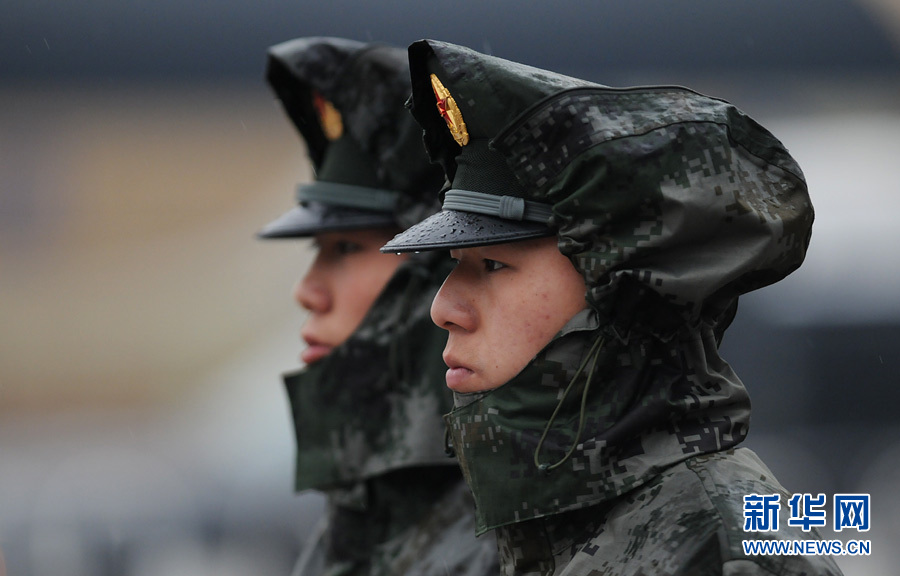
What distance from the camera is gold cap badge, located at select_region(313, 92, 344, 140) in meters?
3.45

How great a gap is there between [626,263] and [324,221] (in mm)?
1631

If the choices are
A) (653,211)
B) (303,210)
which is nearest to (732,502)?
(653,211)

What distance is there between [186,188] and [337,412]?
30.4 feet

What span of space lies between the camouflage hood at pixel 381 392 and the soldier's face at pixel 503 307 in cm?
106

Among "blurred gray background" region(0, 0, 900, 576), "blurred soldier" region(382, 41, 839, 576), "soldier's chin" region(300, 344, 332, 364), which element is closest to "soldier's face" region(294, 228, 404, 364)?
"soldier's chin" region(300, 344, 332, 364)

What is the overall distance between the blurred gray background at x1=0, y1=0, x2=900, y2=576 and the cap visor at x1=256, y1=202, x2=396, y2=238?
16.1ft

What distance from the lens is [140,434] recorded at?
1010 centimetres

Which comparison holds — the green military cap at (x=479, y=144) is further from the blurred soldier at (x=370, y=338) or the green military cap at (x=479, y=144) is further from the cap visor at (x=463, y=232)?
the blurred soldier at (x=370, y=338)

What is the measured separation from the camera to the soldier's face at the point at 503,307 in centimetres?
192

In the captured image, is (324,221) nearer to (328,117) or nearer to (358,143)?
(358,143)

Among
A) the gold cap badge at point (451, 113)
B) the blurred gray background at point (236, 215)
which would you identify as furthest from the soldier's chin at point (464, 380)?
the blurred gray background at point (236, 215)

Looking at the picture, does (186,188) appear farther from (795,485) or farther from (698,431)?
(698,431)

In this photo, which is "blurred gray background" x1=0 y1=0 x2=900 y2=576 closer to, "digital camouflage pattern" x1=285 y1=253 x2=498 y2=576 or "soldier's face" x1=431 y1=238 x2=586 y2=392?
"digital camouflage pattern" x1=285 y1=253 x2=498 y2=576

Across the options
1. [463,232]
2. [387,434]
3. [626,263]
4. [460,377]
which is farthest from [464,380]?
[387,434]
